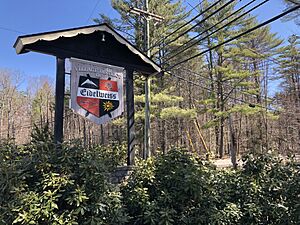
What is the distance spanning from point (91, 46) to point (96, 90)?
89cm

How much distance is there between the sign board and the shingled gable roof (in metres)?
0.18

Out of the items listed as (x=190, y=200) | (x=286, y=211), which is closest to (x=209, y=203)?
(x=190, y=200)

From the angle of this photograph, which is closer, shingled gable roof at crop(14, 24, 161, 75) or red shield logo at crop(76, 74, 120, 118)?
shingled gable roof at crop(14, 24, 161, 75)

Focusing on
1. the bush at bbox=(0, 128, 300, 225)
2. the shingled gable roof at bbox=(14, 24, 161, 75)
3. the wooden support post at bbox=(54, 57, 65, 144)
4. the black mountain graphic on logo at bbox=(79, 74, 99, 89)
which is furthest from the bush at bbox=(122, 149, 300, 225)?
the shingled gable roof at bbox=(14, 24, 161, 75)

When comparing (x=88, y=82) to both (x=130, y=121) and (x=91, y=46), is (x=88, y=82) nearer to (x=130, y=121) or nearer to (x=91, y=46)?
(x=91, y=46)

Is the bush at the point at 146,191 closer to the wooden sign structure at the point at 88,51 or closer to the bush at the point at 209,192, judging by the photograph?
the bush at the point at 209,192

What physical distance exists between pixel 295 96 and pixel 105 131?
44.7 ft

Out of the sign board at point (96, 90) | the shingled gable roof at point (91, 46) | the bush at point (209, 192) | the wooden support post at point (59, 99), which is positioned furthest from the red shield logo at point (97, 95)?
the bush at point (209, 192)

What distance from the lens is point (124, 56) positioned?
207 inches

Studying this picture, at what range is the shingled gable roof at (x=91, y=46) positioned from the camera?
421cm

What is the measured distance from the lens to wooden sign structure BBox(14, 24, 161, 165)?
4.21 metres

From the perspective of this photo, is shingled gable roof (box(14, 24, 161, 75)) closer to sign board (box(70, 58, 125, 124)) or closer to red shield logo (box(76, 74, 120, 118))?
sign board (box(70, 58, 125, 124))

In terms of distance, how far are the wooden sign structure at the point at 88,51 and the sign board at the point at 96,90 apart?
165 mm

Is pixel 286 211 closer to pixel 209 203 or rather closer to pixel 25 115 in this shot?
pixel 209 203
